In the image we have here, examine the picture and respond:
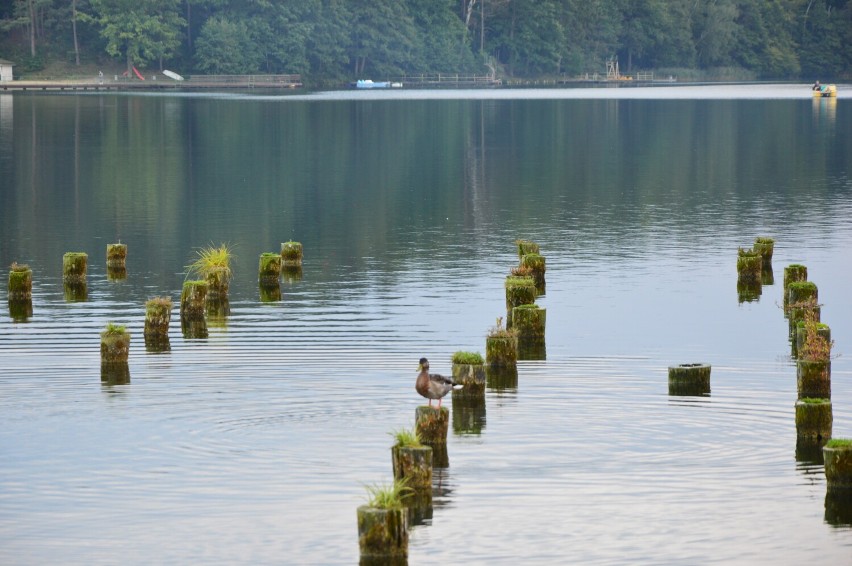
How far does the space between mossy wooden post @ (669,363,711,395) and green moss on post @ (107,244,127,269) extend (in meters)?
20.2

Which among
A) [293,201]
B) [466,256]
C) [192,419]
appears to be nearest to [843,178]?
[293,201]

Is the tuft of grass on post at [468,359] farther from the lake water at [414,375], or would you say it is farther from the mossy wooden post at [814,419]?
the mossy wooden post at [814,419]

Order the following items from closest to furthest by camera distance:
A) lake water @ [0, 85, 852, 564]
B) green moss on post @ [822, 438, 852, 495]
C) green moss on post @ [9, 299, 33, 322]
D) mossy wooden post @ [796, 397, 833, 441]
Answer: lake water @ [0, 85, 852, 564]
green moss on post @ [822, 438, 852, 495]
mossy wooden post @ [796, 397, 833, 441]
green moss on post @ [9, 299, 33, 322]

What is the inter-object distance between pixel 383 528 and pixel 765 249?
1040 inches

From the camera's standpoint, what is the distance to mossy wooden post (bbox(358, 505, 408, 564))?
18.5 m

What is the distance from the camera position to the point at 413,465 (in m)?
20.8

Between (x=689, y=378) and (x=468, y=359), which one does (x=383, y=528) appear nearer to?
(x=468, y=359)

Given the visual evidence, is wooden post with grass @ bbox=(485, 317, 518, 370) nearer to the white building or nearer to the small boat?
the small boat

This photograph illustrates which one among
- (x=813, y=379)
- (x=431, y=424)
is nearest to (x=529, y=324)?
(x=813, y=379)

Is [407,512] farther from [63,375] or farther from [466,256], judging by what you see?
[466,256]

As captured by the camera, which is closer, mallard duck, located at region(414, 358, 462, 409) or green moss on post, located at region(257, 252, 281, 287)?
mallard duck, located at region(414, 358, 462, 409)

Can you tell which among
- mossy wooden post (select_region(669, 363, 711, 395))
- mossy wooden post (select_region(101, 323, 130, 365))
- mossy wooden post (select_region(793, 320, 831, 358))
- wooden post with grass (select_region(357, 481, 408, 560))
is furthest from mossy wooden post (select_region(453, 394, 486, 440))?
mossy wooden post (select_region(101, 323, 130, 365))

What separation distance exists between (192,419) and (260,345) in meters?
6.38

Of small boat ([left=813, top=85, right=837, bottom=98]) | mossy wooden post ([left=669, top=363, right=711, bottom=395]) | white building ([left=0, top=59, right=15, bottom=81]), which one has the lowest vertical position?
mossy wooden post ([left=669, top=363, right=711, bottom=395])
